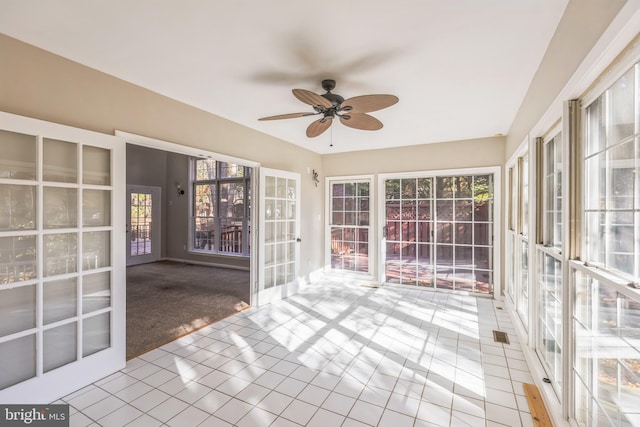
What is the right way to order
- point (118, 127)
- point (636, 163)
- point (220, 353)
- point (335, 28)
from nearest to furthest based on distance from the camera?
point (636, 163) → point (335, 28) → point (118, 127) → point (220, 353)

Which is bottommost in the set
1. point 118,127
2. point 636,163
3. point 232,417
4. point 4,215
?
point 232,417

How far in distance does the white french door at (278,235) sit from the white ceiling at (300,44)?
5.08ft

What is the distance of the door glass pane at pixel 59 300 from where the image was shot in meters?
2.17

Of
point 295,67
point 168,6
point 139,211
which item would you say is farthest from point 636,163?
point 139,211

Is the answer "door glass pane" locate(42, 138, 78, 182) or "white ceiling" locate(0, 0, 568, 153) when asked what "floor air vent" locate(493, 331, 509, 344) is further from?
"door glass pane" locate(42, 138, 78, 182)

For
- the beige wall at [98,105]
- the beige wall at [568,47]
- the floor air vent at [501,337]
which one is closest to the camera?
the beige wall at [568,47]

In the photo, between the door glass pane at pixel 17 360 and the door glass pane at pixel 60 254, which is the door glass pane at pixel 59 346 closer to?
the door glass pane at pixel 17 360

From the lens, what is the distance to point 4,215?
1979 millimetres

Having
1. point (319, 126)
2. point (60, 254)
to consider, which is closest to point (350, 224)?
point (319, 126)

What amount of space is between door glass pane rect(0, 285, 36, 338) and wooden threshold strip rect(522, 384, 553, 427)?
3.52m

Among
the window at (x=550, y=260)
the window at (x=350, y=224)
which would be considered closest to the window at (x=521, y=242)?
the window at (x=550, y=260)

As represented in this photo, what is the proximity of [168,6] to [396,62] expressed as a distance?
1.65 metres

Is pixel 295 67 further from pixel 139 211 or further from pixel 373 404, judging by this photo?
pixel 139 211

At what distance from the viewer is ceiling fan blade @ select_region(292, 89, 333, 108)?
7.27ft
